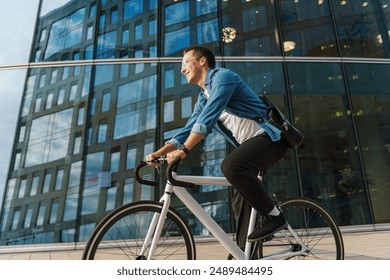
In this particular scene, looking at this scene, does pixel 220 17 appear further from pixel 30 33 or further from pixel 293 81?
pixel 30 33

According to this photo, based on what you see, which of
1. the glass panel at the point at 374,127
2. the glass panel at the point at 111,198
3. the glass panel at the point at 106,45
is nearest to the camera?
the glass panel at the point at 111,198

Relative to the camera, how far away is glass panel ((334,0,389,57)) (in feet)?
27.7

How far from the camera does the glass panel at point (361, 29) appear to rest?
27.7 ft

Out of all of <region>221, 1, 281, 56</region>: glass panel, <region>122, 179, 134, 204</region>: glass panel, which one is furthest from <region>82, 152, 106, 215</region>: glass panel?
<region>221, 1, 281, 56</region>: glass panel

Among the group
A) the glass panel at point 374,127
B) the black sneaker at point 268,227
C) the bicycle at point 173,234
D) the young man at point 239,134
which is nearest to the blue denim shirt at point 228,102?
the young man at point 239,134

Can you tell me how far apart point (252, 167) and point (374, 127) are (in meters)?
6.69

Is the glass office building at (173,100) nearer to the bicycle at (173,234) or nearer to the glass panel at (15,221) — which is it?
the glass panel at (15,221)

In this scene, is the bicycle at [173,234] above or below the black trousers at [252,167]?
below

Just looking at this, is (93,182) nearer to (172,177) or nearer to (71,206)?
(71,206)

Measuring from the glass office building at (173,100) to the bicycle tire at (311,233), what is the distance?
3142mm

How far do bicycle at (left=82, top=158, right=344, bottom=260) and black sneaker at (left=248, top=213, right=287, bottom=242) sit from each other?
0.34 ft
